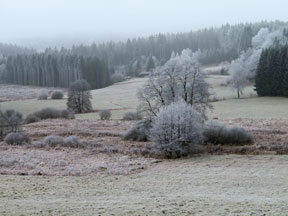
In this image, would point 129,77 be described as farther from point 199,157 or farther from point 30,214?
point 30,214

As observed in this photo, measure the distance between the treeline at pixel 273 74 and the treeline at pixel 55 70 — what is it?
64600 millimetres

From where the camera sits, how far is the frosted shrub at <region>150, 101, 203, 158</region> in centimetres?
3020

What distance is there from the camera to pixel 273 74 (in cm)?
7812

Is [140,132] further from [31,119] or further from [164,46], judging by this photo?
[164,46]

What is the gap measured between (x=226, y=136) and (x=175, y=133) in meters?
7.40

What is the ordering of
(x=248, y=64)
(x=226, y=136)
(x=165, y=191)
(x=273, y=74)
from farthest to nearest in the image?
1. (x=248, y=64)
2. (x=273, y=74)
3. (x=226, y=136)
4. (x=165, y=191)

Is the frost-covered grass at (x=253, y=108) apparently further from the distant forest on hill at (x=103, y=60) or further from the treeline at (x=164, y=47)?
the treeline at (x=164, y=47)

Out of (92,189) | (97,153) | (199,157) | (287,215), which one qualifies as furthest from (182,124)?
(287,215)

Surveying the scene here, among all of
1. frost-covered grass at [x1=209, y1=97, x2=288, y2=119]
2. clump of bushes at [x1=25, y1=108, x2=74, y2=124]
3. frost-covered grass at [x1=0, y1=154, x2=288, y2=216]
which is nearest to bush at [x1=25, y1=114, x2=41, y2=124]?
clump of bushes at [x1=25, y1=108, x2=74, y2=124]

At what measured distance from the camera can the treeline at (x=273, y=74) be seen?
252 ft

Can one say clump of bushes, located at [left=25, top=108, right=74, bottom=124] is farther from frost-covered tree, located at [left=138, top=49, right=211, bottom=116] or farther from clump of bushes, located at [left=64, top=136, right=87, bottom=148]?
frost-covered tree, located at [left=138, top=49, right=211, bottom=116]

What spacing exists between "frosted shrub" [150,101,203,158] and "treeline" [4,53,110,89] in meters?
98.9

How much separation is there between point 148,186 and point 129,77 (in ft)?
407

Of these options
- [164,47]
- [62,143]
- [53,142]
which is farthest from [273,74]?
[164,47]
